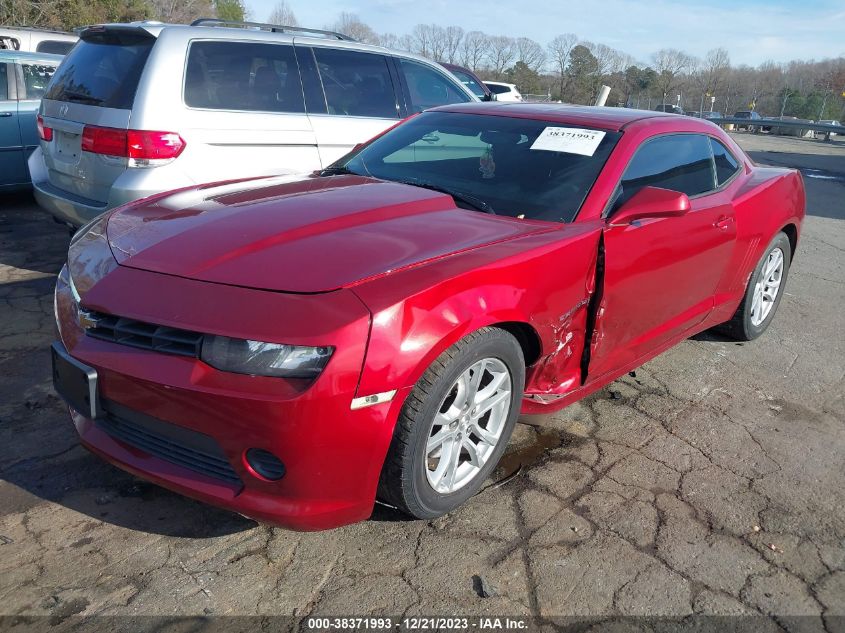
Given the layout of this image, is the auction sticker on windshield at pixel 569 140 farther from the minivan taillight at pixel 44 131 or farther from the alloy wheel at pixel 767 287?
the minivan taillight at pixel 44 131

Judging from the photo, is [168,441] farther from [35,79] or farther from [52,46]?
[52,46]

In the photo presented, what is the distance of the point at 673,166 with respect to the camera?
3.85 m

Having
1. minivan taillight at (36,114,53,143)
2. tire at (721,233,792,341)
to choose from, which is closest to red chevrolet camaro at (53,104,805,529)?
tire at (721,233,792,341)

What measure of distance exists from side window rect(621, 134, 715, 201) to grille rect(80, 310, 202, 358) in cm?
211

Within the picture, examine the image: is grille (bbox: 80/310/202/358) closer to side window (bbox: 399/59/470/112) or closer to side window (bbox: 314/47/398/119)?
side window (bbox: 314/47/398/119)

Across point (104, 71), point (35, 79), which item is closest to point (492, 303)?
point (104, 71)

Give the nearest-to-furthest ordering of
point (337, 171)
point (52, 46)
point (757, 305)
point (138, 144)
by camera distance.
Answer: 1. point (337, 171)
2. point (138, 144)
3. point (757, 305)
4. point (52, 46)

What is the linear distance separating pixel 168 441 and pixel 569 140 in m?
2.32

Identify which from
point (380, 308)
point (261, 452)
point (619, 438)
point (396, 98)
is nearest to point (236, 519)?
point (261, 452)

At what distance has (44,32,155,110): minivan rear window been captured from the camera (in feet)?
16.0

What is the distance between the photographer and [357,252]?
8.32ft

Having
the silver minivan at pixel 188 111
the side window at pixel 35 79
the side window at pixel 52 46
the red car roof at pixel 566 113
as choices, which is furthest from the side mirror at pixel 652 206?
the side window at pixel 52 46

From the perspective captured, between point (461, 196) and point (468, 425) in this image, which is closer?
point (468, 425)

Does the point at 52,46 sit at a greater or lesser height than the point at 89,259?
greater
